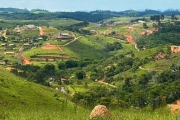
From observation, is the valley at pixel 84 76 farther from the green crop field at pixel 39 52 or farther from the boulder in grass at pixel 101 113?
the boulder in grass at pixel 101 113

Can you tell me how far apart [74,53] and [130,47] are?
35156 mm

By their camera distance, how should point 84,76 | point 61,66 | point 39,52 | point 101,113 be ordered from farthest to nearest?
1. point 39,52
2. point 61,66
3. point 84,76
4. point 101,113

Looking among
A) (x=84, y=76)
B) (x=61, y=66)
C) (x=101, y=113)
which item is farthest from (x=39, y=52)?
(x=101, y=113)

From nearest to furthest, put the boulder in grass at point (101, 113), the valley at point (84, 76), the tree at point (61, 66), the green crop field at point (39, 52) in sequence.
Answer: the boulder in grass at point (101, 113)
the valley at point (84, 76)
the tree at point (61, 66)
the green crop field at point (39, 52)

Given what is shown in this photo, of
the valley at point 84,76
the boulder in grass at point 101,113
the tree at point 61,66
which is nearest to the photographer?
the boulder in grass at point 101,113

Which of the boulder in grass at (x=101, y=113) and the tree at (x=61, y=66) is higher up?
the boulder in grass at (x=101, y=113)

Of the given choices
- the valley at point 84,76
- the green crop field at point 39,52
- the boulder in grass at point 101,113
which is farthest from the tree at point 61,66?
the boulder in grass at point 101,113

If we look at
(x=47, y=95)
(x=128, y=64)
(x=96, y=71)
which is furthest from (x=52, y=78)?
(x=47, y=95)

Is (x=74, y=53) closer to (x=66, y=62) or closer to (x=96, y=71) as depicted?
(x=66, y=62)

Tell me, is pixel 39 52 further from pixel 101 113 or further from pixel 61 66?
pixel 101 113

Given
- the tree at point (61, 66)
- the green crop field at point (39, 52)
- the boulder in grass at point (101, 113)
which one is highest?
the boulder in grass at point (101, 113)

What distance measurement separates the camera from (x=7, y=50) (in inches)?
6954

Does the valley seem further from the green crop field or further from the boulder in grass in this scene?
the boulder in grass

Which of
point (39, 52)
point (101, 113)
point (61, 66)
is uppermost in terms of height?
point (101, 113)
